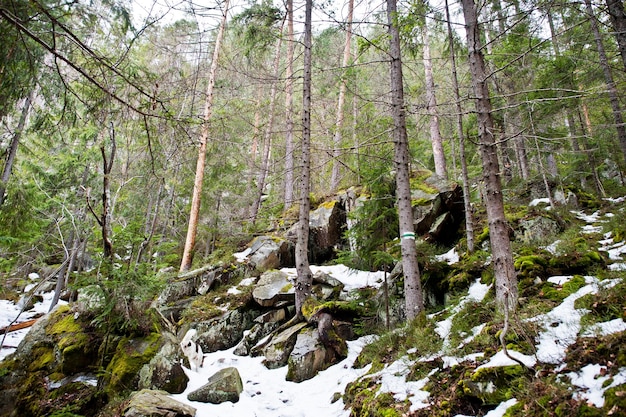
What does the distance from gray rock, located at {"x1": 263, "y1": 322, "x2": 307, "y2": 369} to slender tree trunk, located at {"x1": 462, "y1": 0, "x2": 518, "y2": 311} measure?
14.9 ft

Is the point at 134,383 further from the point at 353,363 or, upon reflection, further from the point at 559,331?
the point at 559,331

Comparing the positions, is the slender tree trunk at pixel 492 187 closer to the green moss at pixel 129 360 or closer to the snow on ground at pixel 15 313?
the green moss at pixel 129 360

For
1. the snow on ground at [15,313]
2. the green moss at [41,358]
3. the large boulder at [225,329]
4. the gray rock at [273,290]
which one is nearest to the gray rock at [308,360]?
the gray rock at [273,290]

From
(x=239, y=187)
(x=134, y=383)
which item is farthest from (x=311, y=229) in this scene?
(x=134, y=383)

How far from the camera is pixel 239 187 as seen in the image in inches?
658

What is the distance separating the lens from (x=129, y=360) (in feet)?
20.1

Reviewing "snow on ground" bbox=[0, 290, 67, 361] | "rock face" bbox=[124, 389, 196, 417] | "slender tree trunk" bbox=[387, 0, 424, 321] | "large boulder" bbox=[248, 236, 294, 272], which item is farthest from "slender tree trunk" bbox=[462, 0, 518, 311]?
"snow on ground" bbox=[0, 290, 67, 361]

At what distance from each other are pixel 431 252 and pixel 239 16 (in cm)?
957

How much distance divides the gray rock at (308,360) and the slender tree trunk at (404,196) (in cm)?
191

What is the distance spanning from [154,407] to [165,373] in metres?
1.38

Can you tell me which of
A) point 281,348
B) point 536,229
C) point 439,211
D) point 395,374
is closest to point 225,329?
point 281,348

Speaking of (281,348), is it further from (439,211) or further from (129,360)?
(439,211)

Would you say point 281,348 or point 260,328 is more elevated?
point 260,328

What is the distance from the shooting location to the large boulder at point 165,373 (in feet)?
19.5
